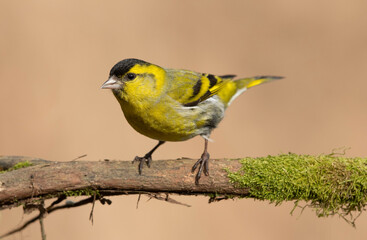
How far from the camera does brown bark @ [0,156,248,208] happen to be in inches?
149

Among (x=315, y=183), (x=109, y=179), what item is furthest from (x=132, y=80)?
(x=315, y=183)

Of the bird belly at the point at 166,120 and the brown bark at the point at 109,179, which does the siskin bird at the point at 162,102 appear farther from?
the brown bark at the point at 109,179

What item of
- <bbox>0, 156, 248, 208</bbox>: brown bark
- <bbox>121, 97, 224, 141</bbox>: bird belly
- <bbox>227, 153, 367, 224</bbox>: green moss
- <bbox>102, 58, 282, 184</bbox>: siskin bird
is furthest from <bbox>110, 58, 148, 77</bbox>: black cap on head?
<bbox>227, 153, 367, 224</bbox>: green moss

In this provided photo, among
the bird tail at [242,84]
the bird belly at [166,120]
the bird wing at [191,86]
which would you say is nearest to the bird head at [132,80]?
the bird belly at [166,120]

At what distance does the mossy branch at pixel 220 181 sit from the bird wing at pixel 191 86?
4.17 feet

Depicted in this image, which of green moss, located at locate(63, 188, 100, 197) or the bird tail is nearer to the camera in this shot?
green moss, located at locate(63, 188, 100, 197)

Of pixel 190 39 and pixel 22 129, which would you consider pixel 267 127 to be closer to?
pixel 190 39

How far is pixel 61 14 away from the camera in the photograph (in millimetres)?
7766

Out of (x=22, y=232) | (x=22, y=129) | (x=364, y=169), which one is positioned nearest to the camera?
(x=364, y=169)

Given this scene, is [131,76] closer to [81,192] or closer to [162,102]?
[162,102]

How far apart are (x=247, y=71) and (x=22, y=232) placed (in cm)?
508

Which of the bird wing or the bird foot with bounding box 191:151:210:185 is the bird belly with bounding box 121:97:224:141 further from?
the bird foot with bounding box 191:151:210:185

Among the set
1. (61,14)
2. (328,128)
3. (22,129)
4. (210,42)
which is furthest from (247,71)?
(22,129)

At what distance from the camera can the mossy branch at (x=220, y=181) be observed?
380 centimetres
